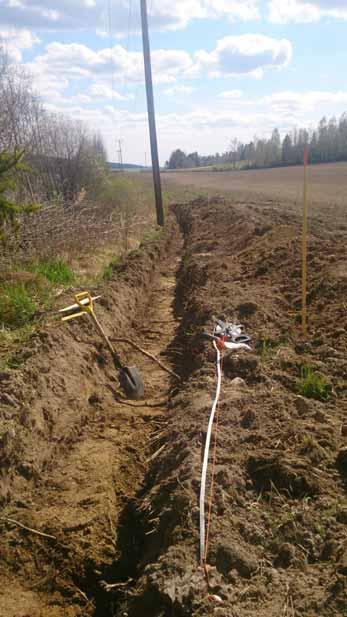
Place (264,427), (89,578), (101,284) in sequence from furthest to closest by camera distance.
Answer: (101,284)
(264,427)
(89,578)

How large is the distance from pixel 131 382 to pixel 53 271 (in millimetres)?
3526

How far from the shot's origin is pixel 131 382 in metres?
6.04

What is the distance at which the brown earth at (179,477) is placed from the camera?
3020mm

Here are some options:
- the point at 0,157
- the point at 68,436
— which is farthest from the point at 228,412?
the point at 0,157

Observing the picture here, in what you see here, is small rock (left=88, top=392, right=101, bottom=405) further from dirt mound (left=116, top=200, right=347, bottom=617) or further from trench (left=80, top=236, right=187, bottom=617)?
dirt mound (left=116, top=200, right=347, bottom=617)

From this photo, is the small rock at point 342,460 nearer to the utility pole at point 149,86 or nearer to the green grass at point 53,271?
the green grass at point 53,271

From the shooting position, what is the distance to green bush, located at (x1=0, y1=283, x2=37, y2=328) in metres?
6.57

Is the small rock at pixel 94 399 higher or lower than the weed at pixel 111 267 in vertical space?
lower

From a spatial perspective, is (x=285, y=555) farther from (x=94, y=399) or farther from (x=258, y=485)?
(x=94, y=399)

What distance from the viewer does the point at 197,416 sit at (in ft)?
16.2

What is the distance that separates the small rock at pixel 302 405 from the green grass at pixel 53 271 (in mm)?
4857

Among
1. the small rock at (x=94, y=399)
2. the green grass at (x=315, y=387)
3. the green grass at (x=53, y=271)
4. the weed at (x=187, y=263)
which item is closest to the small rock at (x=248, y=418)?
the green grass at (x=315, y=387)

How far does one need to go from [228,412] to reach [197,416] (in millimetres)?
314

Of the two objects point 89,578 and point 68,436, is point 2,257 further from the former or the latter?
point 89,578
